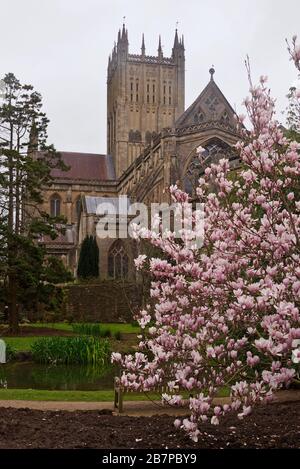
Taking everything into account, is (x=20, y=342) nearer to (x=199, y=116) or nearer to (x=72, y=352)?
(x=72, y=352)

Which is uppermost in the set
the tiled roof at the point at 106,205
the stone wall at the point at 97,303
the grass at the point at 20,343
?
the tiled roof at the point at 106,205

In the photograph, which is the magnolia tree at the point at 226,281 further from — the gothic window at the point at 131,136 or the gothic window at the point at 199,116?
the gothic window at the point at 131,136

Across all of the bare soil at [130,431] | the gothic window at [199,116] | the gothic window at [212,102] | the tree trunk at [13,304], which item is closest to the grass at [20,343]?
the tree trunk at [13,304]

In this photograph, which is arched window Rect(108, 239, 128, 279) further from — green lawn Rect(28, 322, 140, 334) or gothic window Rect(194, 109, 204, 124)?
gothic window Rect(194, 109, 204, 124)

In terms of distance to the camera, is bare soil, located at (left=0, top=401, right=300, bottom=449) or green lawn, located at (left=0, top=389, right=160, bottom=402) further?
green lawn, located at (left=0, top=389, right=160, bottom=402)

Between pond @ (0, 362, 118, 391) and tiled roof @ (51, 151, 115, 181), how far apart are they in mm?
54278

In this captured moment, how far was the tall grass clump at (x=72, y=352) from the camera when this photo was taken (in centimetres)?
1983

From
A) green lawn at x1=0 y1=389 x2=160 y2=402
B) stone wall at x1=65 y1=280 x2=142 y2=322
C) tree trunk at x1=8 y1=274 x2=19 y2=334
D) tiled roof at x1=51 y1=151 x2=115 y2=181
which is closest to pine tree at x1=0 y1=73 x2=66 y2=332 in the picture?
tree trunk at x1=8 y1=274 x2=19 y2=334

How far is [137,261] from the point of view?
708cm

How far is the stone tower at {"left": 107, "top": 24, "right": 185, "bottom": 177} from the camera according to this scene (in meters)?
81.8

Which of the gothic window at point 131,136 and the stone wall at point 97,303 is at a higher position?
the gothic window at point 131,136

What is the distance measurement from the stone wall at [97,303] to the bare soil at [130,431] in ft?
83.4

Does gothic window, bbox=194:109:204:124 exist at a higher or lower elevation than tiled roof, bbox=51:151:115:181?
higher

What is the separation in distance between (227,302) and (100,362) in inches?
531
